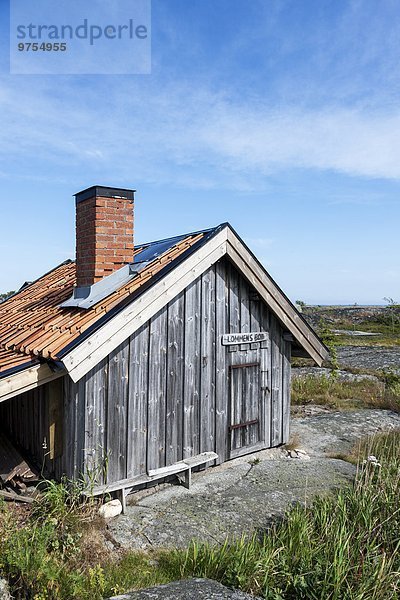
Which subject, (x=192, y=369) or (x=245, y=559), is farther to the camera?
(x=192, y=369)

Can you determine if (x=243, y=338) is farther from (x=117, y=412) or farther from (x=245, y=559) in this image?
(x=245, y=559)

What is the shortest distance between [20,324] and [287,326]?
499 cm

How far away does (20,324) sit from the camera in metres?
8.53

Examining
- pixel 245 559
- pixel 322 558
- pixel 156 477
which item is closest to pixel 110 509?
pixel 156 477

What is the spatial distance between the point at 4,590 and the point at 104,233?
5.02 m

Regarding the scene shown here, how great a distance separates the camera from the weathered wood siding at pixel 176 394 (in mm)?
7000

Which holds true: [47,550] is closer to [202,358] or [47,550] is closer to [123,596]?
[123,596]

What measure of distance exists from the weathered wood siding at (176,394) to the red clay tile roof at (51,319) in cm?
62

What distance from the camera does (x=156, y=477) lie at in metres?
7.48

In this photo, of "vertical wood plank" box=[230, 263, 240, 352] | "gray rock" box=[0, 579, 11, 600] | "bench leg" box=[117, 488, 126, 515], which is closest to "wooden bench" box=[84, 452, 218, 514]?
"bench leg" box=[117, 488, 126, 515]

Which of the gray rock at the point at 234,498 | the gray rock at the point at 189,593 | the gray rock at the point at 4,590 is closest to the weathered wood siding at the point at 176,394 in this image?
the gray rock at the point at 234,498

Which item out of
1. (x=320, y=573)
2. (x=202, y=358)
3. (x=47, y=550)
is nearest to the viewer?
(x=320, y=573)

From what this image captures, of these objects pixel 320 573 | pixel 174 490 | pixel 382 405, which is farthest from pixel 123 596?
pixel 382 405

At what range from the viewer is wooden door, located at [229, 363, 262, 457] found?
8.81m
